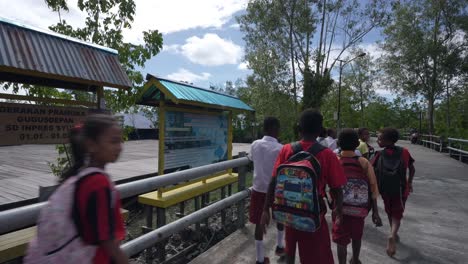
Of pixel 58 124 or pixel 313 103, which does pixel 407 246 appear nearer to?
pixel 58 124

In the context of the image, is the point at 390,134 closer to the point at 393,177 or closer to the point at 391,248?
the point at 393,177

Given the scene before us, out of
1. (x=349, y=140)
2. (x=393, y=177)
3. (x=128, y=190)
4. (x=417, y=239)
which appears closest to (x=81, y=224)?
(x=128, y=190)

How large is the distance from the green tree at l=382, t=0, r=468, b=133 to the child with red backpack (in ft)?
85.2

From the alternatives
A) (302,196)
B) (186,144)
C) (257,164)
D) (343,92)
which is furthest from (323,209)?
(343,92)

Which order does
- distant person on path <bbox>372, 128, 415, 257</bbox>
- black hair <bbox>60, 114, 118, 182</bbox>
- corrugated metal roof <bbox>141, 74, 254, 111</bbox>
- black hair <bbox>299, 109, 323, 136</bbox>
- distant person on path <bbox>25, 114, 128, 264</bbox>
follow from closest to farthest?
distant person on path <bbox>25, 114, 128, 264</bbox>, black hair <bbox>60, 114, 118, 182</bbox>, black hair <bbox>299, 109, 323, 136</bbox>, distant person on path <bbox>372, 128, 415, 257</bbox>, corrugated metal roof <bbox>141, 74, 254, 111</bbox>

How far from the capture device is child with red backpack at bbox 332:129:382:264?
3293mm

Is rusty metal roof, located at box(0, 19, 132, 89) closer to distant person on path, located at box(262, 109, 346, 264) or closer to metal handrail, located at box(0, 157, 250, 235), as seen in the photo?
metal handrail, located at box(0, 157, 250, 235)

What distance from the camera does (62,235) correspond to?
1433 millimetres

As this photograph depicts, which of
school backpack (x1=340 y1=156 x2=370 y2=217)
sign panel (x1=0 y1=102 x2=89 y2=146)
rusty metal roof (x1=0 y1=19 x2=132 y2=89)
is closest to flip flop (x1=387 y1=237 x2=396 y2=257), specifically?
school backpack (x1=340 y1=156 x2=370 y2=217)

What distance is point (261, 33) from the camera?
2041 centimetres

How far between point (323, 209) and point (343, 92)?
1868 inches

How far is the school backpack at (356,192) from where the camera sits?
3295 millimetres

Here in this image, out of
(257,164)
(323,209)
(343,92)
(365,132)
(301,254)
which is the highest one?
(343,92)

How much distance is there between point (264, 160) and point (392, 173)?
6.14 feet
